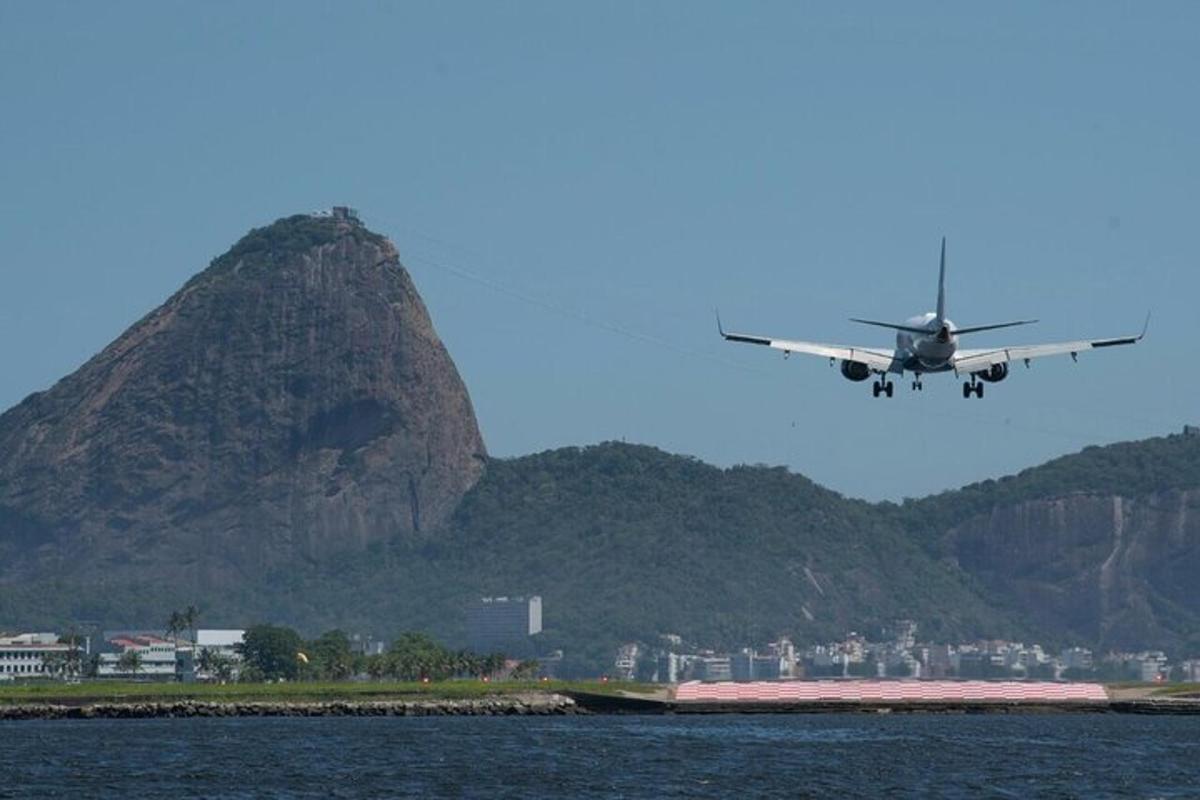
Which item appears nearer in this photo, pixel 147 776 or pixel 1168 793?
pixel 1168 793

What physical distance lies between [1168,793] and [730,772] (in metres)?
29.2

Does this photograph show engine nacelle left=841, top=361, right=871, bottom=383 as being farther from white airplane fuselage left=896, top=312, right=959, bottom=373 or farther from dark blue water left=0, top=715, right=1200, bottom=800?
dark blue water left=0, top=715, right=1200, bottom=800

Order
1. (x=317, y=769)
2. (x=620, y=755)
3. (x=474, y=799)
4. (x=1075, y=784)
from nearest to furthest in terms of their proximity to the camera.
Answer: (x=474, y=799) < (x=1075, y=784) < (x=317, y=769) < (x=620, y=755)

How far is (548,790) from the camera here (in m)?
155

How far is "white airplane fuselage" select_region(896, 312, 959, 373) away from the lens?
535 feet

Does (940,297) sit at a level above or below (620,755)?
above

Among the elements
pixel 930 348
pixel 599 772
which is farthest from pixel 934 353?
pixel 599 772

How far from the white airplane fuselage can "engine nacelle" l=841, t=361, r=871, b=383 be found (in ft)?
8.59

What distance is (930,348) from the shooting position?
536 ft

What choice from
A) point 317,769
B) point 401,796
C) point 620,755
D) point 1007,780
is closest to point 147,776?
point 317,769

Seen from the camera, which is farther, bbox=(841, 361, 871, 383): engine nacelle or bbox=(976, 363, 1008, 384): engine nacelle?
bbox=(841, 361, 871, 383): engine nacelle

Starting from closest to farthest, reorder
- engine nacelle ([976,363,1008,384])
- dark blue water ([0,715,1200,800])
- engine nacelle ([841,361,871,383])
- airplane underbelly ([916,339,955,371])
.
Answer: dark blue water ([0,715,1200,800]) → airplane underbelly ([916,339,955,371]) → engine nacelle ([976,363,1008,384]) → engine nacelle ([841,361,871,383])

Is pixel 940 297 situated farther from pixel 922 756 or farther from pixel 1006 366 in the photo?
pixel 922 756

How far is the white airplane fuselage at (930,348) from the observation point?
16300 centimetres
